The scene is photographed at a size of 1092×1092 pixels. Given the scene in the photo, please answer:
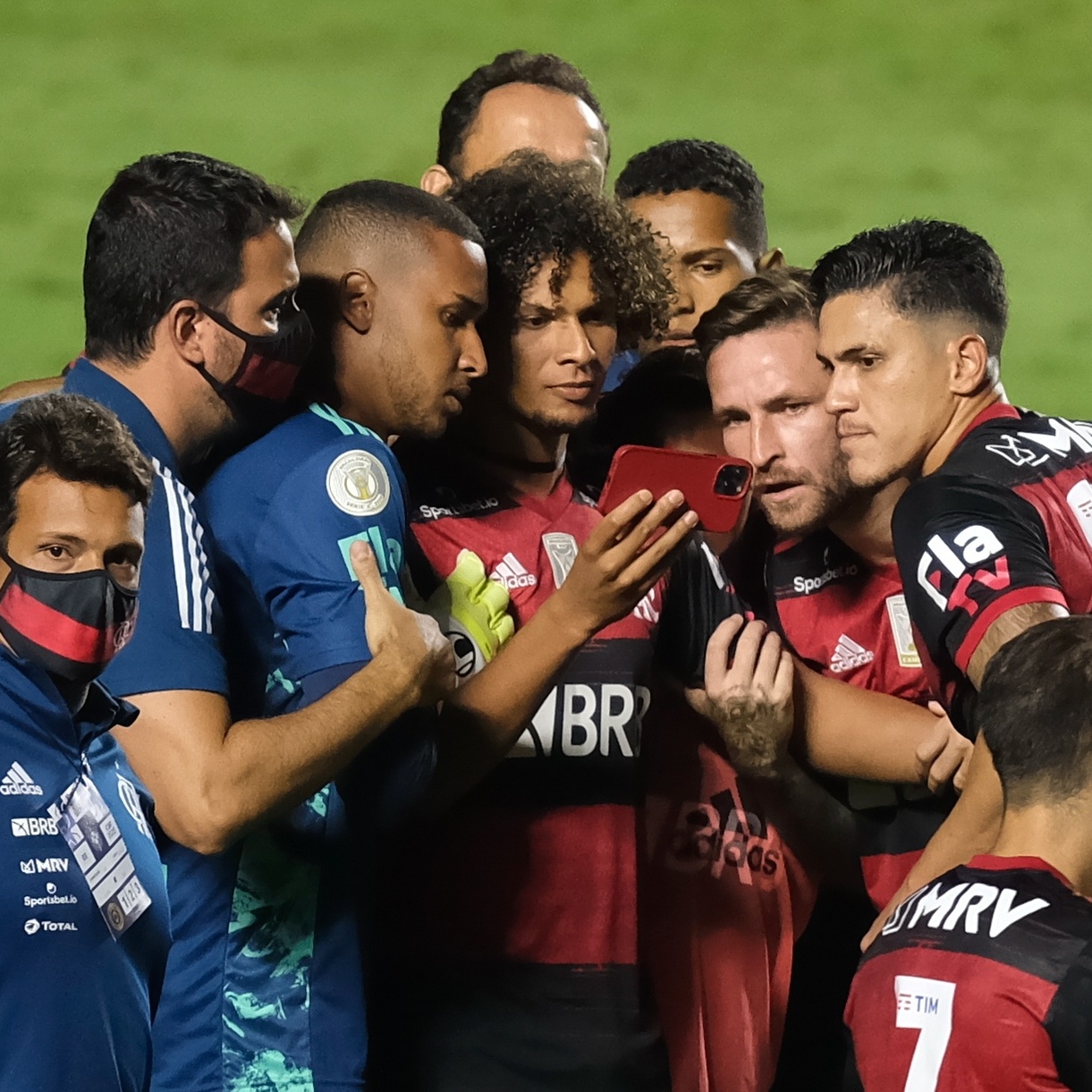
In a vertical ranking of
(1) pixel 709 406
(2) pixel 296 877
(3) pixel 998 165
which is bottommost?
(2) pixel 296 877

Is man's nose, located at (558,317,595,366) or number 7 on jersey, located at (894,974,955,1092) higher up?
man's nose, located at (558,317,595,366)

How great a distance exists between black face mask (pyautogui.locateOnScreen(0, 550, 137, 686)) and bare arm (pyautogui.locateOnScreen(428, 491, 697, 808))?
0.67 metres

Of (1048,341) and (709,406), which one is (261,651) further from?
(1048,341)

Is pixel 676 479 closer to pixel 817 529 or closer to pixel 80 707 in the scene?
pixel 817 529

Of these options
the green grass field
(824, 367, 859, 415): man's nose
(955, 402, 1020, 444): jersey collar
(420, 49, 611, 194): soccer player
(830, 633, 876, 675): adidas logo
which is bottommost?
(830, 633, 876, 675): adidas logo

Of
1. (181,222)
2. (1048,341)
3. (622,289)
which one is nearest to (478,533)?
(622,289)

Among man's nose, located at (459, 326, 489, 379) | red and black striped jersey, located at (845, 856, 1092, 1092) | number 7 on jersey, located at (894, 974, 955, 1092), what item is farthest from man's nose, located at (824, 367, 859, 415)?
number 7 on jersey, located at (894, 974, 955, 1092)

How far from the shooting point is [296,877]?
2621 mm

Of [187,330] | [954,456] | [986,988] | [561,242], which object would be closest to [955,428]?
[954,456]

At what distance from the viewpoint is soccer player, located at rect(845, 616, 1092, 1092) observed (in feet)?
7.12

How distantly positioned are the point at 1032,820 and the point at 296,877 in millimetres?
1007

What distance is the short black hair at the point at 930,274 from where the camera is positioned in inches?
123

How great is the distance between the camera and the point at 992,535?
9.00 ft

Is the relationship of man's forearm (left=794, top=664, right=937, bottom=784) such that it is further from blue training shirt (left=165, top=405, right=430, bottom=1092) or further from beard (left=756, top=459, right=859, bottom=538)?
blue training shirt (left=165, top=405, right=430, bottom=1092)
